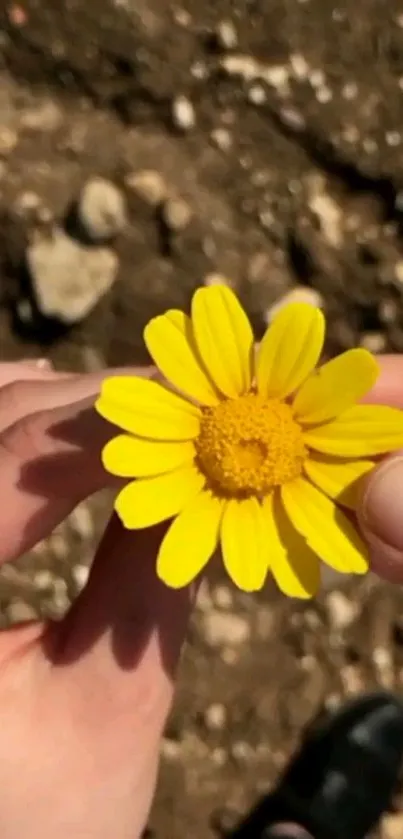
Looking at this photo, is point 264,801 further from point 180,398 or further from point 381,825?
point 180,398

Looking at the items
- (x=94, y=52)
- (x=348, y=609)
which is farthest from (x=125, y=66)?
(x=348, y=609)

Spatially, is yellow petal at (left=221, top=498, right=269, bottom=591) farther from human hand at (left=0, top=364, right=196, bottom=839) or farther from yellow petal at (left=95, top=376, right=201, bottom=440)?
human hand at (left=0, top=364, right=196, bottom=839)

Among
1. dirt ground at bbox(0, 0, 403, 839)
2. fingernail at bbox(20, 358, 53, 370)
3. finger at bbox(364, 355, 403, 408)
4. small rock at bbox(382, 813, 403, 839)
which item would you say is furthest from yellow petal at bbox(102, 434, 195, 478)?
small rock at bbox(382, 813, 403, 839)

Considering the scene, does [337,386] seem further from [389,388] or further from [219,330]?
[389,388]

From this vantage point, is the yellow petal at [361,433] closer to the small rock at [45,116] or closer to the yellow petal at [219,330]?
the yellow petal at [219,330]

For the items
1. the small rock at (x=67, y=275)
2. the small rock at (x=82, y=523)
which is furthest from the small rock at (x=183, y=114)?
the small rock at (x=82, y=523)
